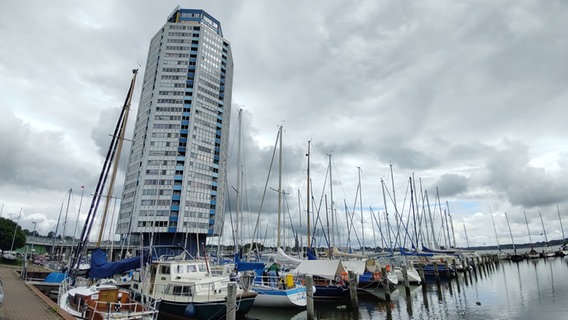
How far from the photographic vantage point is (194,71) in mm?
93375

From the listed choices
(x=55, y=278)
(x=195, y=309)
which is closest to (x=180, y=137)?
(x=55, y=278)

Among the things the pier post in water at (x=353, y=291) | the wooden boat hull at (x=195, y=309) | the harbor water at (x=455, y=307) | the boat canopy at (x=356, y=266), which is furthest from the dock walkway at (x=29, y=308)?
the boat canopy at (x=356, y=266)

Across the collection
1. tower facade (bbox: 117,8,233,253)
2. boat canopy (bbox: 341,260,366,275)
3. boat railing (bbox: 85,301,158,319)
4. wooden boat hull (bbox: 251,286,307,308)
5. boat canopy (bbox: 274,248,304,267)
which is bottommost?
wooden boat hull (bbox: 251,286,307,308)

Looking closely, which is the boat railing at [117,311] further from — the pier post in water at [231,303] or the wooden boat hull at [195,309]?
the pier post in water at [231,303]

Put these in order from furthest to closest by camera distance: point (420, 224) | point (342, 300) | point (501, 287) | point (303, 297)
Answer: point (420, 224), point (501, 287), point (342, 300), point (303, 297)

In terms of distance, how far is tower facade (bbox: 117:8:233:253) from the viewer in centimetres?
8081

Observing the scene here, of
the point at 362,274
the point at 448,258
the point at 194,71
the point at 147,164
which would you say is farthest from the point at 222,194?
the point at 362,274

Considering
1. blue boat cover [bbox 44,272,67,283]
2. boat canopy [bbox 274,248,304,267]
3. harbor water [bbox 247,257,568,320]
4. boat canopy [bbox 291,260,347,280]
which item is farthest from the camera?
boat canopy [bbox 274,248,304,267]

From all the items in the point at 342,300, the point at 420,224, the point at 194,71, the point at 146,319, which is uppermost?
the point at 194,71

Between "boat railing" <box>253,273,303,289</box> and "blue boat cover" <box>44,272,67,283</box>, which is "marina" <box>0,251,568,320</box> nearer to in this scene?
"boat railing" <box>253,273,303,289</box>

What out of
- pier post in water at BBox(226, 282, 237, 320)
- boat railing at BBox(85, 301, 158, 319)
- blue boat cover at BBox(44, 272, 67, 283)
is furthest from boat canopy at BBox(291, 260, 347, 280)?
blue boat cover at BBox(44, 272, 67, 283)

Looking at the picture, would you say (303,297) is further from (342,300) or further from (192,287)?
(192,287)

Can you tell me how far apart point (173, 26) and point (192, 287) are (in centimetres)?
9897

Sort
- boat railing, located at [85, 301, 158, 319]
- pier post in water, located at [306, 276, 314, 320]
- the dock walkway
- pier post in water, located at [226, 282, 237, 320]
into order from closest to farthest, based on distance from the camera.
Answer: boat railing, located at [85, 301, 158, 319] → the dock walkway → pier post in water, located at [226, 282, 237, 320] → pier post in water, located at [306, 276, 314, 320]
